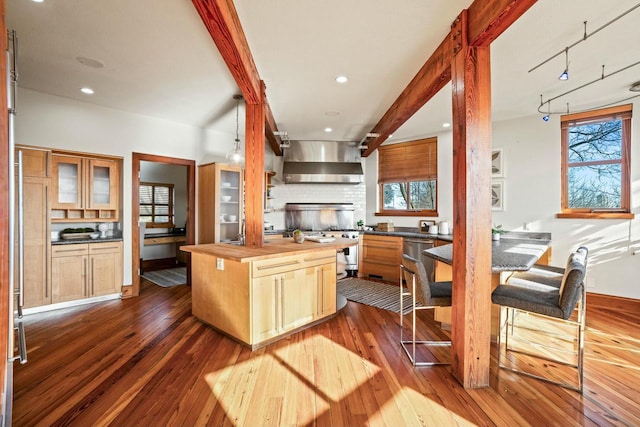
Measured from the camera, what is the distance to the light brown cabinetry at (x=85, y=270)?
362cm

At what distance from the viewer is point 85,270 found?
3830mm

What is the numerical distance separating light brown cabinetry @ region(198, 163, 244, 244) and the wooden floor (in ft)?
6.55

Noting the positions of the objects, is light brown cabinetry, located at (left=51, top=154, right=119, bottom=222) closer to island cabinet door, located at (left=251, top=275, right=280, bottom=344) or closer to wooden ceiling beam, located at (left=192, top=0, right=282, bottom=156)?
wooden ceiling beam, located at (left=192, top=0, right=282, bottom=156)

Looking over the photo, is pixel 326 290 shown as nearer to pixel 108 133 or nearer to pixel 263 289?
pixel 263 289

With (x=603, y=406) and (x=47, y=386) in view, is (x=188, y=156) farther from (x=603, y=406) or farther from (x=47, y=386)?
(x=603, y=406)

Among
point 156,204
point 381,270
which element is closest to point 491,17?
point 381,270

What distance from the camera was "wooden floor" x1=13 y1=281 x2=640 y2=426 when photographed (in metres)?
1.73

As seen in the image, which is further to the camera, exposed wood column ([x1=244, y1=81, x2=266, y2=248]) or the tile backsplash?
the tile backsplash

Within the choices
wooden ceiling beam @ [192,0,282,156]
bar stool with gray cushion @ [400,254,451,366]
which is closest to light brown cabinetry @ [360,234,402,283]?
bar stool with gray cushion @ [400,254,451,366]

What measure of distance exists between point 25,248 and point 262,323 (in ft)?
10.0

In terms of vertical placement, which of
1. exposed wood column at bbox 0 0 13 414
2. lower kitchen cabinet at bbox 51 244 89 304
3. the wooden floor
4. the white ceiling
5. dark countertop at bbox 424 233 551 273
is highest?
the white ceiling

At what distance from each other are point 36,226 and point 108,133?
1.50 m

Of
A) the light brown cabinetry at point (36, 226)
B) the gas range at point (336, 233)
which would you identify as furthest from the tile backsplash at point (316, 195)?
the light brown cabinetry at point (36, 226)

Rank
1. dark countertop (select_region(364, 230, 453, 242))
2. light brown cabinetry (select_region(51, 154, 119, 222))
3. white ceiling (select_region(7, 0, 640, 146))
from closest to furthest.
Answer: white ceiling (select_region(7, 0, 640, 146))
light brown cabinetry (select_region(51, 154, 119, 222))
dark countertop (select_region(364, 230, 453, 242))
